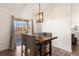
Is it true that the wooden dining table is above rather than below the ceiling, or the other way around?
below

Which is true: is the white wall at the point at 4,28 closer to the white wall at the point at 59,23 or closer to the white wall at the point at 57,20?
the white wall at the point at 57,20

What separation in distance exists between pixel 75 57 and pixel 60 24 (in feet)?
2.13

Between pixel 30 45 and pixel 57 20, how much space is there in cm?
68

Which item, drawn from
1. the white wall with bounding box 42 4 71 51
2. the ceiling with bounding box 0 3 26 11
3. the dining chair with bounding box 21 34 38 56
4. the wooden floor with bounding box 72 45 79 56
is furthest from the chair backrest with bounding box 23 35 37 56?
the wooden floor with bounding box 72 45 79 56

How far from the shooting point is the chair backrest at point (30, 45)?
65.4 inches

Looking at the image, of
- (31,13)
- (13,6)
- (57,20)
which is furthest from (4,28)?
(57,20)

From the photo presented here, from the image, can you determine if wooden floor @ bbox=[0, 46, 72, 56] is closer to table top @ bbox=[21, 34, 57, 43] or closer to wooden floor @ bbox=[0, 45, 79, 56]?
wooden floor @ bbox=[0, 45, 79, 56]

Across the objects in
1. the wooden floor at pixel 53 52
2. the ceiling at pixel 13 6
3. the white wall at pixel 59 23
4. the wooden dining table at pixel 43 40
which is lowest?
the wooden floor at pixel 53 52

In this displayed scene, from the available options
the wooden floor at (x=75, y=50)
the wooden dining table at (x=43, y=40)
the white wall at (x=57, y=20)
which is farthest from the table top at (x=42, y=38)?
the wooden floor at (x=75, y=50)

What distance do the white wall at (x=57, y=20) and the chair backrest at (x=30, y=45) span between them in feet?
0.64

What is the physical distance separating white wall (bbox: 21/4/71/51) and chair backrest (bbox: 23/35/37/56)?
19 cm

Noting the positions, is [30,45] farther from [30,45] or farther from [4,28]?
[4,28]

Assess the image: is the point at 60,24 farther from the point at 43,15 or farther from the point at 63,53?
the point at 63,53

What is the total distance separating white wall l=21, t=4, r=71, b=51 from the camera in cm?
165
